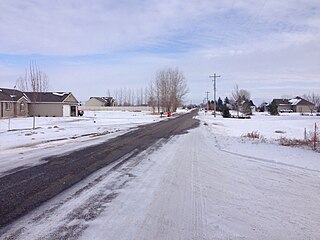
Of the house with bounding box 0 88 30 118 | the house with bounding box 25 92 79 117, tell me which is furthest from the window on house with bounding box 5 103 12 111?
the house with bounding box 25 92 79 117

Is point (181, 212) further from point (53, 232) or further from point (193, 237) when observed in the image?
point (53, 232)

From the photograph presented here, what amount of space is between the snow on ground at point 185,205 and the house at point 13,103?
4877 cm

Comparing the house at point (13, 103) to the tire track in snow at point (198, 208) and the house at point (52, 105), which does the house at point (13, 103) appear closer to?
the house at point (52, 105)

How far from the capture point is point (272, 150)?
546 inches

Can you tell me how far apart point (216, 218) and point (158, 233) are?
45.3 inches

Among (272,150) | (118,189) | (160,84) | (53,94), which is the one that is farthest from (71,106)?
(118,189)

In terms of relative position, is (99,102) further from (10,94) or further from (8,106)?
(8,106)

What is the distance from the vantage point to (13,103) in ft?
184

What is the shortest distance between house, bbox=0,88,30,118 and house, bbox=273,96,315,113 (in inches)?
3281

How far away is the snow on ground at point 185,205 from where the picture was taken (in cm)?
473

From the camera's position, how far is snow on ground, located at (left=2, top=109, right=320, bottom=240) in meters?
4.73

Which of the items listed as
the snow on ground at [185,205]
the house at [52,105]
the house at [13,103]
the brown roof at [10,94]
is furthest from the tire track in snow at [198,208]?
the house at [52,105]

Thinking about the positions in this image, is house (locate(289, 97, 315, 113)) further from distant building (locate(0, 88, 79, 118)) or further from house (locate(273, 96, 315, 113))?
distant building (locate(0, 88, 79, 118))

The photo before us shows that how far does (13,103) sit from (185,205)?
184ft
